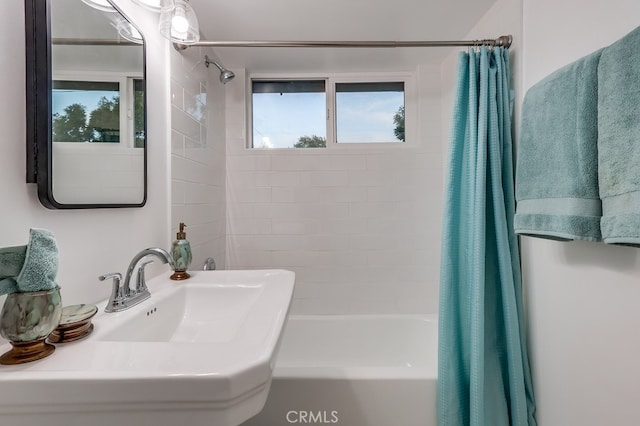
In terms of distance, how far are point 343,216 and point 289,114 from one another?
926 mm

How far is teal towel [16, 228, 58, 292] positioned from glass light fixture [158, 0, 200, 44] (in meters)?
0.98

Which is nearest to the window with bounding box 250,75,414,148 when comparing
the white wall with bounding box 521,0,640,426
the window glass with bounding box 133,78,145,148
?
the white wall with bounding box 521,0,640,426

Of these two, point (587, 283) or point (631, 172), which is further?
point (587, 283)

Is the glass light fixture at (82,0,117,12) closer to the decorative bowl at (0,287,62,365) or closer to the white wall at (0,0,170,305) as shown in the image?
the white wall at (0,0,170,305)

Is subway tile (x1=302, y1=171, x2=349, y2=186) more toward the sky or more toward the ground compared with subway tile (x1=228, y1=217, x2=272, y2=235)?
more toward the sky

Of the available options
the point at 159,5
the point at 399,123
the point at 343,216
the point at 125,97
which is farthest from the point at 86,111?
the point at 399,123

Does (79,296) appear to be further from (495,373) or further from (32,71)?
(495,373)

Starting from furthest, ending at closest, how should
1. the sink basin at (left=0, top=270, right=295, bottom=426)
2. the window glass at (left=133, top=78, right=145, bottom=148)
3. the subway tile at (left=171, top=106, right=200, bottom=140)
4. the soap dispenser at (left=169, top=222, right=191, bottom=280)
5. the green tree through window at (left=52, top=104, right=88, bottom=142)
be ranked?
1. the subway tile at (left=171, top=106, right=200, bottom=140)
2. the soap dispenser at (left=169, top=222, right=191, bottom=280)
3. the window glass at (left=133, top=78, right=145, bottom=148)
4. the green tree through window at (left=52, top=104, right=88, bottom=142)
5. the sink basin at (left=0, top=270, right=295, bottom=426)

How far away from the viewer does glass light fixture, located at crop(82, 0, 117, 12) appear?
83cm

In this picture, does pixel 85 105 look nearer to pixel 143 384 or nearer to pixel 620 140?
pixel 143 384

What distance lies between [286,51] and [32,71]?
1.47 m

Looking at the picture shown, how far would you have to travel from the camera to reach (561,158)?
2.85ft

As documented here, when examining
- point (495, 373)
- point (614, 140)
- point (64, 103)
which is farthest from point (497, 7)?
point (64, 103)

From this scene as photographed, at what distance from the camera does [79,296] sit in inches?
31.0
